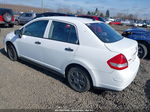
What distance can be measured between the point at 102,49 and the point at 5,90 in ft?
7.98

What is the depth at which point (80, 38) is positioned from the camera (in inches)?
116

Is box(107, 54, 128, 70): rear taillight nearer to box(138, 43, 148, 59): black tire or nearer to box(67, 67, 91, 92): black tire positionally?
box(67, 67, 91, 92): black tire

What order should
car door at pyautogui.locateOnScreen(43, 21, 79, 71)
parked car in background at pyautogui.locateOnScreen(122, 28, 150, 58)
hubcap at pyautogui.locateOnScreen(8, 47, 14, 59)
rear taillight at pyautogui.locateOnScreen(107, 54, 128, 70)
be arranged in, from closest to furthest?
rear taillight at pyautogui.locateOnScreen(107, 54, 128, 70), car door at pyautogui.locateOnScreen(43, 21, 79, 71), hubcap at pyautogui.locateOnScreen(8, 47, 14, 59), parked car in background at pyautogui.locateOnScreen(122, 28, 150, 58)

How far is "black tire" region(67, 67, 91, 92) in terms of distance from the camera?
3007 millimetres

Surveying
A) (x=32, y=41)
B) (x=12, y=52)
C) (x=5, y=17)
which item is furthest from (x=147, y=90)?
(x=5, y=17)

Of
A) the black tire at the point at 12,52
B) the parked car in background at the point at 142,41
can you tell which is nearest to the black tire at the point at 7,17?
the black tire at the point at 12,52

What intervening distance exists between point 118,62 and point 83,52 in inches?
29.0

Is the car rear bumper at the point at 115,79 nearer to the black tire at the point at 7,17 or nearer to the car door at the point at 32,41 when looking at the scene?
the car door at the point at 32,41

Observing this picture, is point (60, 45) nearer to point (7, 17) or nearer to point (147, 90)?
point (147, 90)

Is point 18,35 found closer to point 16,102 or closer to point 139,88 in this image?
point 16,102

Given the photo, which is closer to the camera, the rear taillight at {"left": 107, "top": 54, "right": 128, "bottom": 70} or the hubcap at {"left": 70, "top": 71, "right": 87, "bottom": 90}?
the rear taillight at {"left": 107, "top": 54, "right": 128, "bottom": 70}

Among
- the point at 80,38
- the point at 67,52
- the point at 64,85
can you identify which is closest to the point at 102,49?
the point at 80,38

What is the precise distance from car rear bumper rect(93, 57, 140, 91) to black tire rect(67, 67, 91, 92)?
23 cm

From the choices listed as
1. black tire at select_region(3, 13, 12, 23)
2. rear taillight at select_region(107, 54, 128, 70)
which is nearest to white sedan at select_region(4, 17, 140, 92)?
rear taillight at select_region(107, 54, 128, 70)
